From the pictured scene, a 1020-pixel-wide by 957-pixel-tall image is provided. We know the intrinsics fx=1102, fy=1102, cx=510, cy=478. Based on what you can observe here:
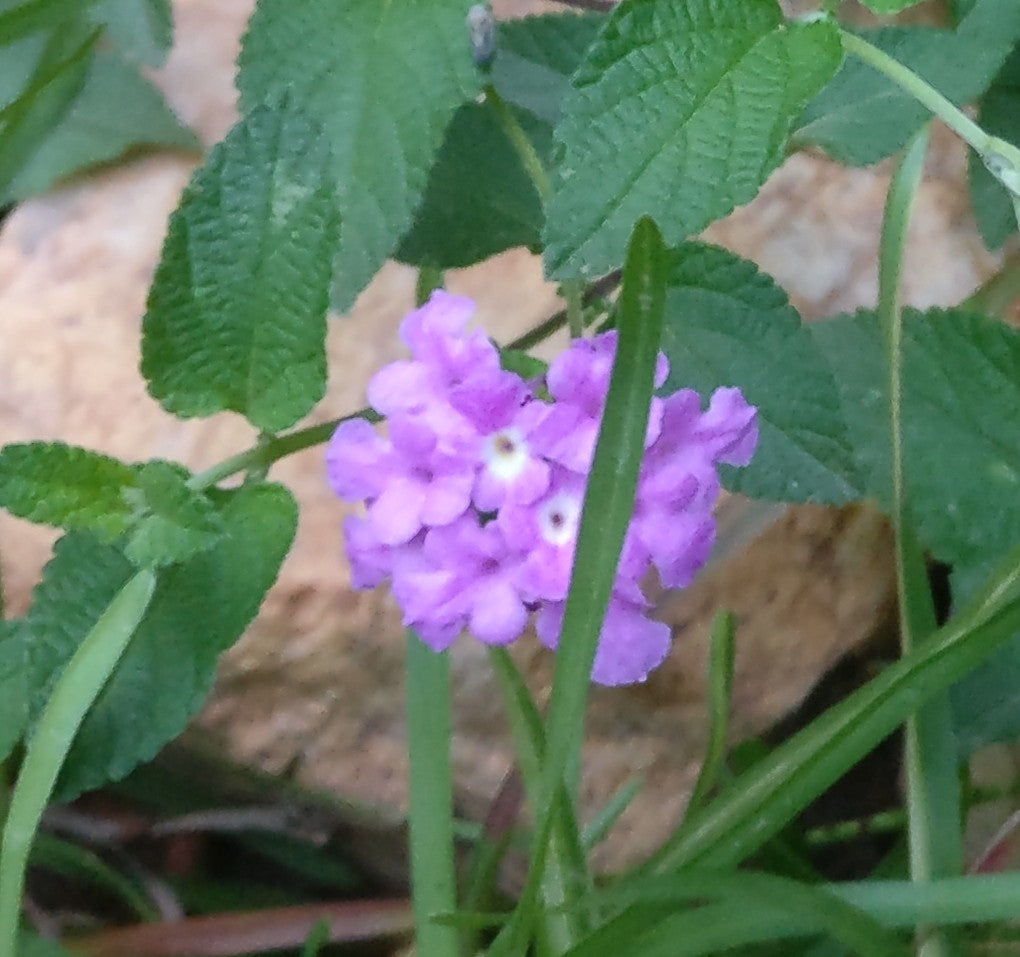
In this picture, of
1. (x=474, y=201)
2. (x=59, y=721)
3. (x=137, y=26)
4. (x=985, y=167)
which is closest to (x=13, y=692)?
→ (x=59, y=721)

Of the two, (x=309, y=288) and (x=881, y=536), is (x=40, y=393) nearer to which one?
(x=309, y=288)

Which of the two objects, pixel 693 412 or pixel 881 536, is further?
pixel 881 536

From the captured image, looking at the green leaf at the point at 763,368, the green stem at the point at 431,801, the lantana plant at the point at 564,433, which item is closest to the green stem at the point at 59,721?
the lantana plant at the point at 564,433

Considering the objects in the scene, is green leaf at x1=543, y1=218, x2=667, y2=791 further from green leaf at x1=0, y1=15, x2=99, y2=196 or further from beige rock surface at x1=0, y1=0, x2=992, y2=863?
green leaf at x1=0, y1=15, x2=99, y2=196

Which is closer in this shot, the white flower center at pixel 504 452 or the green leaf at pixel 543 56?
the white flower center at pixel 504 452

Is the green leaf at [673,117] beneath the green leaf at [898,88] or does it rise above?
beneath

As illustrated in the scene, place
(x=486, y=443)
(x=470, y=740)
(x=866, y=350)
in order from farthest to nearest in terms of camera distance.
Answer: (x=470, y=740) < (x=866, y=350) < (x=486, y=443)

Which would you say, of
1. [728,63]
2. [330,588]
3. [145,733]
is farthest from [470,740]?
[728,63]

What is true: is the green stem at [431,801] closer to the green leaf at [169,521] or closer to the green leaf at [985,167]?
the green leaf at [169,521]
